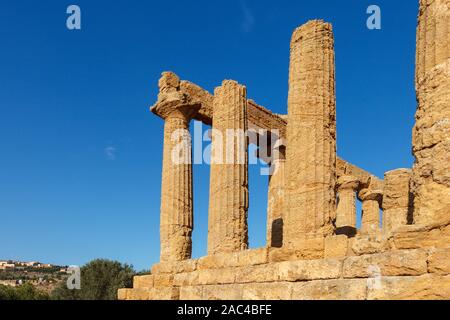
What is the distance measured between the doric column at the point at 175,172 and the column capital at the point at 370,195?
11660mm

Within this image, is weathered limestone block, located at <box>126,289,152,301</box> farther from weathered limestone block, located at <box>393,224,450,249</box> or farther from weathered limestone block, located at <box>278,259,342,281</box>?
weathered limestone block, located at <box>393,224,450,249</box>

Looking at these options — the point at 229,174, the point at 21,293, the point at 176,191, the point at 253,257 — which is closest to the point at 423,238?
the point at 253,257

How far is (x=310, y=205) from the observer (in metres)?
12.0

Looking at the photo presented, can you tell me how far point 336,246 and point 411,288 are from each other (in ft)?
8.25

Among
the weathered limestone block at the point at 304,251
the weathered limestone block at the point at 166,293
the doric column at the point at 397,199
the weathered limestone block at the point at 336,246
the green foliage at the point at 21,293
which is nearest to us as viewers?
the weathered limestone block at the point at 336,246

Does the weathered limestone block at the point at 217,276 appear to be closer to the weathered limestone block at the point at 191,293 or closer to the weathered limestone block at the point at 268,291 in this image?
the weathered limestone block at the point at 191,293

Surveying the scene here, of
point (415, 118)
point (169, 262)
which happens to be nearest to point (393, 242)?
point (415, 118)

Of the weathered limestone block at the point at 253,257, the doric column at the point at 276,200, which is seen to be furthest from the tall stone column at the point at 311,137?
the doric column at the point at 276,200

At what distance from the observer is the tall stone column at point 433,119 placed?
29.6 feet

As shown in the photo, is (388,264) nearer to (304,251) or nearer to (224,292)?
A: (304,251)

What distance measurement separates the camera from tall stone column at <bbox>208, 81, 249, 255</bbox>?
54.0 ft

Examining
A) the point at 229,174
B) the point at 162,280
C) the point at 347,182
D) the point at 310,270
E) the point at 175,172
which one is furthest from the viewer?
the point at 347,182

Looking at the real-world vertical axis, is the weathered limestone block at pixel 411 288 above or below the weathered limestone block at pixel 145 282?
above

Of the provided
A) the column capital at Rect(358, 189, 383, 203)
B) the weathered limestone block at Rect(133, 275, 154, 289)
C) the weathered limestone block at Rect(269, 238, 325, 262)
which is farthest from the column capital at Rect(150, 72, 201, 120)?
the column capital at Rect(358, 189, 383, 203)
